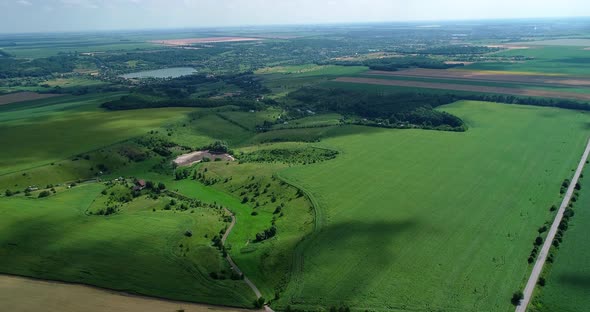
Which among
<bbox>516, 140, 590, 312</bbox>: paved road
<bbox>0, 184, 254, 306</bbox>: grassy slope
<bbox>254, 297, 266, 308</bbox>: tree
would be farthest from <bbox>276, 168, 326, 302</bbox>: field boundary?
<bbox>516, 140, 590, 312</bbox>: paved road

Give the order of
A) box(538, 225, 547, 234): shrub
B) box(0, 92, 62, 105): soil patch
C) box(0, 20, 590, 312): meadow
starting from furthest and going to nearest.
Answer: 1. box(0, 92, 62, 105): soil patch
2. box(538, 225, 547, 234): shrub
3. box(0, 20, 590, 312): meadow

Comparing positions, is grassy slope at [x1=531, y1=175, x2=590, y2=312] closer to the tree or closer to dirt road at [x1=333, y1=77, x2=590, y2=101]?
the tree

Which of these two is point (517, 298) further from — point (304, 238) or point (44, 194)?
point (44, 194)

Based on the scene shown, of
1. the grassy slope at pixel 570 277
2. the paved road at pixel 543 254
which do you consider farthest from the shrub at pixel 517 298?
the grassy slope at pixel 570 277

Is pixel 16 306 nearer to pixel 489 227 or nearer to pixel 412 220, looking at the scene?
pixel 412 220

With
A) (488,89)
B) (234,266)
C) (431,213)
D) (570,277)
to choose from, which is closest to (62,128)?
(234,266)

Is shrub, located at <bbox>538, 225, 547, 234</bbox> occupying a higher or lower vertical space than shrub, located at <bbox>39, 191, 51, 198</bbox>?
lower

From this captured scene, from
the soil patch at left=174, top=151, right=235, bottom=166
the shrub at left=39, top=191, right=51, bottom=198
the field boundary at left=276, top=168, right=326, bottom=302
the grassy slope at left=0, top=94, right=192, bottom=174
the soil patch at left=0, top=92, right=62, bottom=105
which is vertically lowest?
the soil patch at left=174, top=151, right=235, bottom=166
